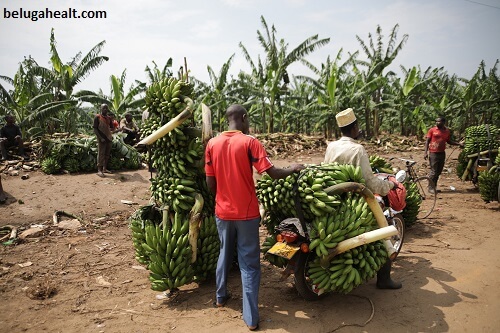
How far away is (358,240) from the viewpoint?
3.42 metres

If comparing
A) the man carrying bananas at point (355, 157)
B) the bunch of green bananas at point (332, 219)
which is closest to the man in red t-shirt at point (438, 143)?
the man carrying bananas at point (355, 157)

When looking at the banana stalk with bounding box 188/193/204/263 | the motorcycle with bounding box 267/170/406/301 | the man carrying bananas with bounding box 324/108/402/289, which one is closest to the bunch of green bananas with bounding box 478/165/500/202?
the man carrying bananas with bounding box 324/108/402/289

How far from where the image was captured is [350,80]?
21.8 meters

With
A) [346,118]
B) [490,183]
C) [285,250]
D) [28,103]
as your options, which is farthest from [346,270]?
[28,103]

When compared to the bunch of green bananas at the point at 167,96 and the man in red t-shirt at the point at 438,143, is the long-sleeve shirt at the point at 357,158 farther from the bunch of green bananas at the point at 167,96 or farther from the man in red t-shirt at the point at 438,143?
the man in red t-shirt at the point at 438,143

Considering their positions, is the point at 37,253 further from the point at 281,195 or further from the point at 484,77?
the point at 484,77

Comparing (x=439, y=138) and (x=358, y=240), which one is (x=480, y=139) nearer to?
(x=439, y=138)

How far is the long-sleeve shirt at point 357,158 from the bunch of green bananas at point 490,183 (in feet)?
16.2

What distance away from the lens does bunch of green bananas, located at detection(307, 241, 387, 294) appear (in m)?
3.47

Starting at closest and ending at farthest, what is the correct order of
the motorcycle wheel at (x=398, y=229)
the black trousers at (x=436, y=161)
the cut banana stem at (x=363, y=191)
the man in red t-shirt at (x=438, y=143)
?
1. the cut banana stem at (x=363, y=191)
2. the motorcycle wheel at (x=398, y=229)
3. the man in red t-shirt at (x=438, y=143)
4. the black trousers at (x=436, y=161)

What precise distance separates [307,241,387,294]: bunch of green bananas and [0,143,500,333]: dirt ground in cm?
37

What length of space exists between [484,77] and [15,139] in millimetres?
29947

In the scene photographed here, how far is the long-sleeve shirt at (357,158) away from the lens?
398 cm

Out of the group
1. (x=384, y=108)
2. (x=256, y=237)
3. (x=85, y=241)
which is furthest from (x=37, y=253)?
(x=384, y=108)
